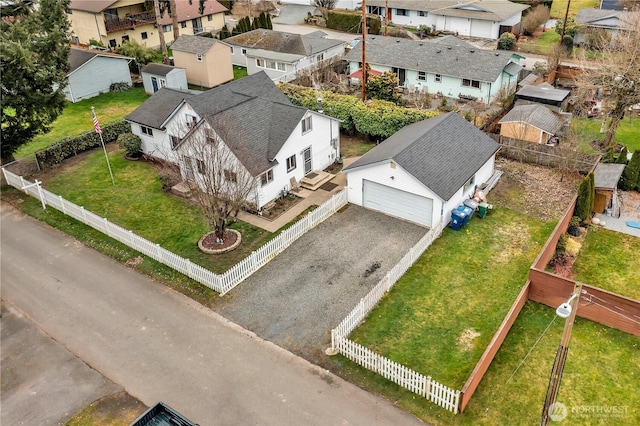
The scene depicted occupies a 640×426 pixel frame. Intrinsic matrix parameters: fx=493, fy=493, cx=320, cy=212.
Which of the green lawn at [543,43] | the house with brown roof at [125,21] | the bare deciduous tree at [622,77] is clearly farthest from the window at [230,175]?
the green lawn at [543,43]

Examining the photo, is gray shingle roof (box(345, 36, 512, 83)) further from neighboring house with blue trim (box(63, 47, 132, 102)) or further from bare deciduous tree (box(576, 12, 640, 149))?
neighboring house with blue trim (box(63, 47, 132, 102))

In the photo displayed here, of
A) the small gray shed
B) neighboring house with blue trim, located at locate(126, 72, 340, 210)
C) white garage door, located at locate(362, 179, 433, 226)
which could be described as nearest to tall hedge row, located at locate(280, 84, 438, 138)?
neighboring house with blue trim, located at locate(126, 72, 340, 210)

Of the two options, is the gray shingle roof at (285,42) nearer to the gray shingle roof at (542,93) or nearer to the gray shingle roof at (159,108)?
the gray shingle roof at (159,108)

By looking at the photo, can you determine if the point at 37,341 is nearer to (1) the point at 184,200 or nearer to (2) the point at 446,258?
(1) the point at 184,200

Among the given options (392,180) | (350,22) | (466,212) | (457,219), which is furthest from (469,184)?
(350,22)

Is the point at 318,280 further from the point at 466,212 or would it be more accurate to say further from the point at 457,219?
the point at 466,212

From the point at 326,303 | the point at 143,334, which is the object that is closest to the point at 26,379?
the point at 143,334
